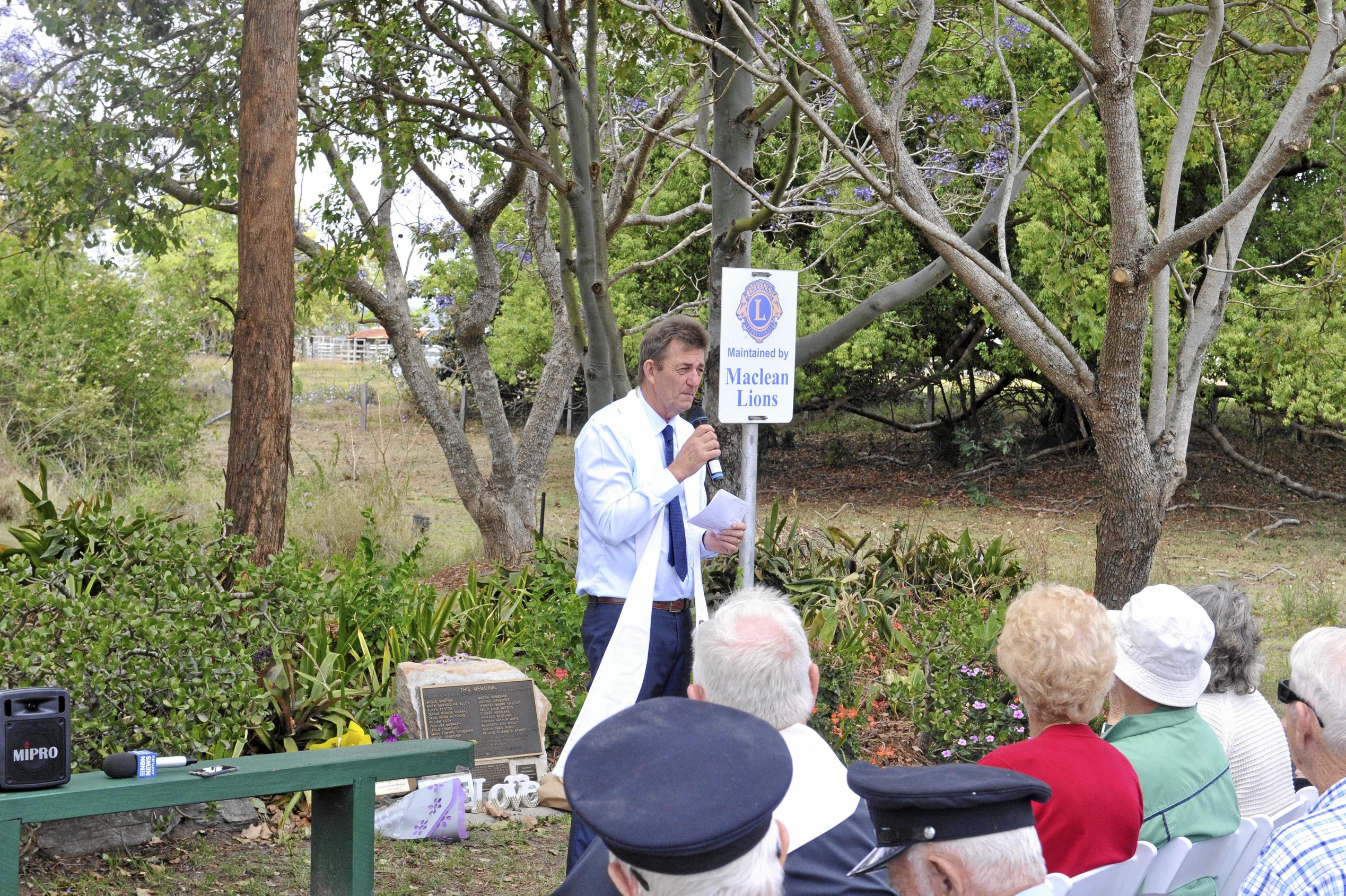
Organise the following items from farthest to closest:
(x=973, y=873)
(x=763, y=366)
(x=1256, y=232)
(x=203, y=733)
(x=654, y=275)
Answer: (x=654, y=275)
(x=1256, y=232)
(x=763, y=366)
(x=203, y=733)
(x=973, y=873)

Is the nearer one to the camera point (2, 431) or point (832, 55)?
point (832, 55)

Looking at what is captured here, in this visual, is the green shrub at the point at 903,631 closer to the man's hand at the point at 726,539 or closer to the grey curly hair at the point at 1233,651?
the man's hand at the point at 726,539

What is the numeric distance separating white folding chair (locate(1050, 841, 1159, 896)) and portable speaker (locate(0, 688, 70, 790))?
2.64m

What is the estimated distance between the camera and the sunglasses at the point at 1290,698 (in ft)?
8.07

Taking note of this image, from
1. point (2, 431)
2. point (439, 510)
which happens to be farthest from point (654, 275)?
point (2, 431)

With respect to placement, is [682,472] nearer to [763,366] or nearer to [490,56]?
[763,366]

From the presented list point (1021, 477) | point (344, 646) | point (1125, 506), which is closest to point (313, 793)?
point (344, 646)

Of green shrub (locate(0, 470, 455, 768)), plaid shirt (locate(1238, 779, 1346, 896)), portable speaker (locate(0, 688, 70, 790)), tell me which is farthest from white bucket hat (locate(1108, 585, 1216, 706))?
green shrub (locate(0, 470, 455, 768))

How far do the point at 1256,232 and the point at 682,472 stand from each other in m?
16.1

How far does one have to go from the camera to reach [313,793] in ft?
13.3

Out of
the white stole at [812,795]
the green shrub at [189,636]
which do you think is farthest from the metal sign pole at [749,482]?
the white stole at [812,795]

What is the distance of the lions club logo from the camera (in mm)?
5566

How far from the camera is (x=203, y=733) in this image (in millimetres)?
4508

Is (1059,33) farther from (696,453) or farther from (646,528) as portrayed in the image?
(646,528)
